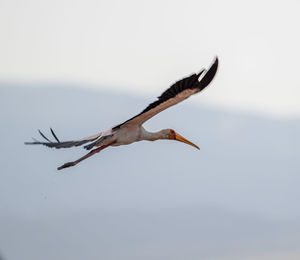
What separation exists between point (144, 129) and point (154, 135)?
1.78ft

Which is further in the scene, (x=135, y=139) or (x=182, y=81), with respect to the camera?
(x=135, y=139)

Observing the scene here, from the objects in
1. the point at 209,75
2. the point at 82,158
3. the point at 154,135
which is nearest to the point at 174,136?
→ the point at 154,135

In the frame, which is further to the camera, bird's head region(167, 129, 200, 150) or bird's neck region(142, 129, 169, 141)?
bird's head region(167, 129, 200, 150)

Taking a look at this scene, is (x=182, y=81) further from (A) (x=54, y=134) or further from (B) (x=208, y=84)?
(A) (x=54, y=134)

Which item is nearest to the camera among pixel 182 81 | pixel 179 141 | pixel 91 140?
pixel 182 81

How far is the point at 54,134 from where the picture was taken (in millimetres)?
25672

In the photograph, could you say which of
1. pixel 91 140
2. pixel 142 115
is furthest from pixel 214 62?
pixel 91 140

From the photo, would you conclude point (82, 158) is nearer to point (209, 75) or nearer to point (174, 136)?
point (174, 136)

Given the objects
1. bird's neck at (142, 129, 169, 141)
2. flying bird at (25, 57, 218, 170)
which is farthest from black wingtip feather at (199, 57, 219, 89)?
bird's neck at (142, 129, 169, 141)

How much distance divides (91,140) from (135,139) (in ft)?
4.68

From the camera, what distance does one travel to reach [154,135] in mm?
26141

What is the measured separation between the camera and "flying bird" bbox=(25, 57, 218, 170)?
2302 cm

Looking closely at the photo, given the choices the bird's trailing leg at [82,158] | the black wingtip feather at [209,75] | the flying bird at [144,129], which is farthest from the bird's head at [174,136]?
the black wingtip feather at [209,75]

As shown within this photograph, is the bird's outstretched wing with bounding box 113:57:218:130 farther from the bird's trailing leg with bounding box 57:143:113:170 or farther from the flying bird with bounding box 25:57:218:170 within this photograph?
the bird's trailing leg with bounding box 57:143:113:170
